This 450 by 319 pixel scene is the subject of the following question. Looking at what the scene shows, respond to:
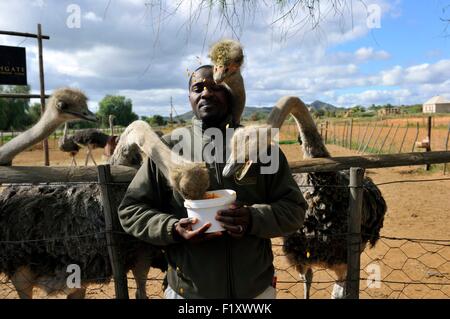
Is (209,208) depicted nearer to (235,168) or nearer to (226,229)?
(226,229)

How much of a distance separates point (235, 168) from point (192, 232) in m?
0.33

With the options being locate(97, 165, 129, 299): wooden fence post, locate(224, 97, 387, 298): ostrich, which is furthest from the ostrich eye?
locate(224, 97, 387, 298): ostrich

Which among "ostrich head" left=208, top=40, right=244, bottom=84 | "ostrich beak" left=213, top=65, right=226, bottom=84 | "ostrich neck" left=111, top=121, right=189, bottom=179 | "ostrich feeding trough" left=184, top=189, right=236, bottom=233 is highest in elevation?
"ostrich head" left=208, top=40, right=244, bottom=84

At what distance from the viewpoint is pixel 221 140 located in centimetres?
196

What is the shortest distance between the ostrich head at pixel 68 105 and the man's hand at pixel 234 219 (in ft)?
5.86

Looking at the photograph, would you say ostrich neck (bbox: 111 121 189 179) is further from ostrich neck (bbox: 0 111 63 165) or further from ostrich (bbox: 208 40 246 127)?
ostrich neck (bbox: 0 111 63 165)

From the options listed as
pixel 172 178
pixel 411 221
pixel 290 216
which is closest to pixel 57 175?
pixel 172 178

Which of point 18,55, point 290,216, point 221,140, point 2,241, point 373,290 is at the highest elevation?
point 18,55

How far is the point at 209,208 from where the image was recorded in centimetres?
163

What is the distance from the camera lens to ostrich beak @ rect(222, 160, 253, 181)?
178 centimetres

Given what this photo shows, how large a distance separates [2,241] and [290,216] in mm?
1773

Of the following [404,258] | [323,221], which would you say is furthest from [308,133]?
[404,258]

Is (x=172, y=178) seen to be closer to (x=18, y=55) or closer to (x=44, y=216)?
(x=44, y=216)

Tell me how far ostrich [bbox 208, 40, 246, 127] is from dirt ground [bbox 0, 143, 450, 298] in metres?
1.23
